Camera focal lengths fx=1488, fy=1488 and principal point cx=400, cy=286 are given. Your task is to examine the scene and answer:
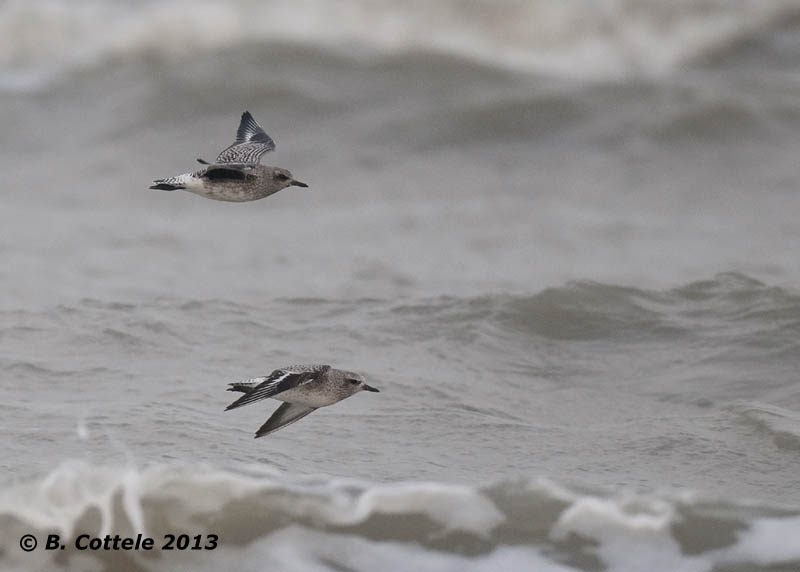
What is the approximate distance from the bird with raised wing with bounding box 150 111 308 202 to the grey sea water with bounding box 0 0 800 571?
142cm

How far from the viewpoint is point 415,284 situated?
444 inches

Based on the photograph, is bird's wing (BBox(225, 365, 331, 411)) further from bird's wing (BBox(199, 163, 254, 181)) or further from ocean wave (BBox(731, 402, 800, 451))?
ocean wave (BBox(731, 402, 800, 451))

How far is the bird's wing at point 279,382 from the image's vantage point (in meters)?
5.70


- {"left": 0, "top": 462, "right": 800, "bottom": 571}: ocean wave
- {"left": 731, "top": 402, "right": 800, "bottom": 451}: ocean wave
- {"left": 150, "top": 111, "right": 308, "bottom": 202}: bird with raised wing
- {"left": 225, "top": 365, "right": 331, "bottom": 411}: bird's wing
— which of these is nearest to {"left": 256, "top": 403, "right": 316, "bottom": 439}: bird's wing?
{"left": 225, "top": 365, "right": 331, "bottom": 411}: bird's wing

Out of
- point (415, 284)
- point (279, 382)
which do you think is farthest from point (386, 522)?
point (415, 284)

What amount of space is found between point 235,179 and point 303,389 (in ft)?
3.16

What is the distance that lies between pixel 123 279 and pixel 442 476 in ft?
14.9

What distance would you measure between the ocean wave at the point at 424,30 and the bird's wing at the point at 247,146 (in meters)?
10.1

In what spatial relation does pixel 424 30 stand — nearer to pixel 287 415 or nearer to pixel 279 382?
pixel 287 415

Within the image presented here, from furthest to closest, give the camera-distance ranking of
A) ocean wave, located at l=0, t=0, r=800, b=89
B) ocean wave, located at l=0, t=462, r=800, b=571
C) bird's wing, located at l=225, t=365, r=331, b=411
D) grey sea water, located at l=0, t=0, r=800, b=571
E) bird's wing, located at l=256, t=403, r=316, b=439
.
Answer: ocean wave, located at l=0, t=0, r=800, b=89 < grey sea water, located at l=0, t=0, r=800, b=571 < bird's wing, located at l=256, t=403, r=316, b=439 < ocean wave, located at l=0, t=462, r=800, b=571 < bird's wing, located at l=225, t=365, r=331, b=411

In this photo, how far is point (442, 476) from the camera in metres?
7.36

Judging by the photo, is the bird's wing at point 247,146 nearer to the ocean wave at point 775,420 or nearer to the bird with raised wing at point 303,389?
the bird with raised wing at point 303,389

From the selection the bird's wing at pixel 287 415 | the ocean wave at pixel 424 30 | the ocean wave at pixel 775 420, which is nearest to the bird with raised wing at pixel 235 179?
the bird's wing at pixel 287 415

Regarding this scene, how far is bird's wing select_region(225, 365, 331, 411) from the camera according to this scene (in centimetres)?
570
